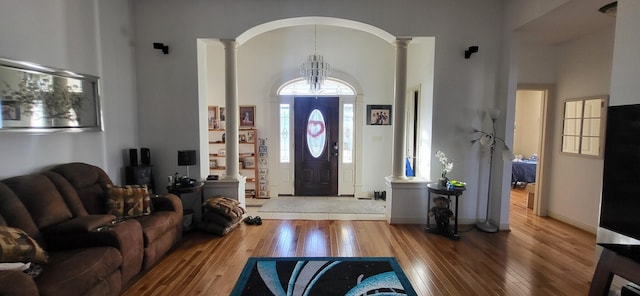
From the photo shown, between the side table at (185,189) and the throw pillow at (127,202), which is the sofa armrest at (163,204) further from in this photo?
the side table at (185,189)

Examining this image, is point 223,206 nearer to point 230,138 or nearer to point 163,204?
point 163,204

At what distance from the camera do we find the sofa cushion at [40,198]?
240 centimetres

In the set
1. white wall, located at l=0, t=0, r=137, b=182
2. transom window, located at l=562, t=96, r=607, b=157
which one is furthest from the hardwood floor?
white wall, located at l=0, t=0, r=137, b=182

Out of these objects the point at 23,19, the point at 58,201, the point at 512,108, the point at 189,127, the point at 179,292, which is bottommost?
the point at 179,292

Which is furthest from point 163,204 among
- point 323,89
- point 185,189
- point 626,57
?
A: point 626,57

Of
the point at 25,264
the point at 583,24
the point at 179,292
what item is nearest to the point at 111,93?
the point at 25,264

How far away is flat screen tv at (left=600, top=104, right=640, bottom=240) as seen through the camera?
82.4 inches

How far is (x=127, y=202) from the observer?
10.2 ft

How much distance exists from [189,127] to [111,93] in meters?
1.01

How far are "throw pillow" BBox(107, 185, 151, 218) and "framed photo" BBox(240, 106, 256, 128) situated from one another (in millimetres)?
3127

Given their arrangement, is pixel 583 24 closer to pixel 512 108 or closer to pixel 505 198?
pixel 512 108

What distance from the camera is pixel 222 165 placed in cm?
625

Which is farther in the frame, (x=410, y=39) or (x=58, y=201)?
(x=410, y=39)

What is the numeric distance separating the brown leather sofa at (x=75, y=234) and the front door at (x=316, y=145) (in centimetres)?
345
